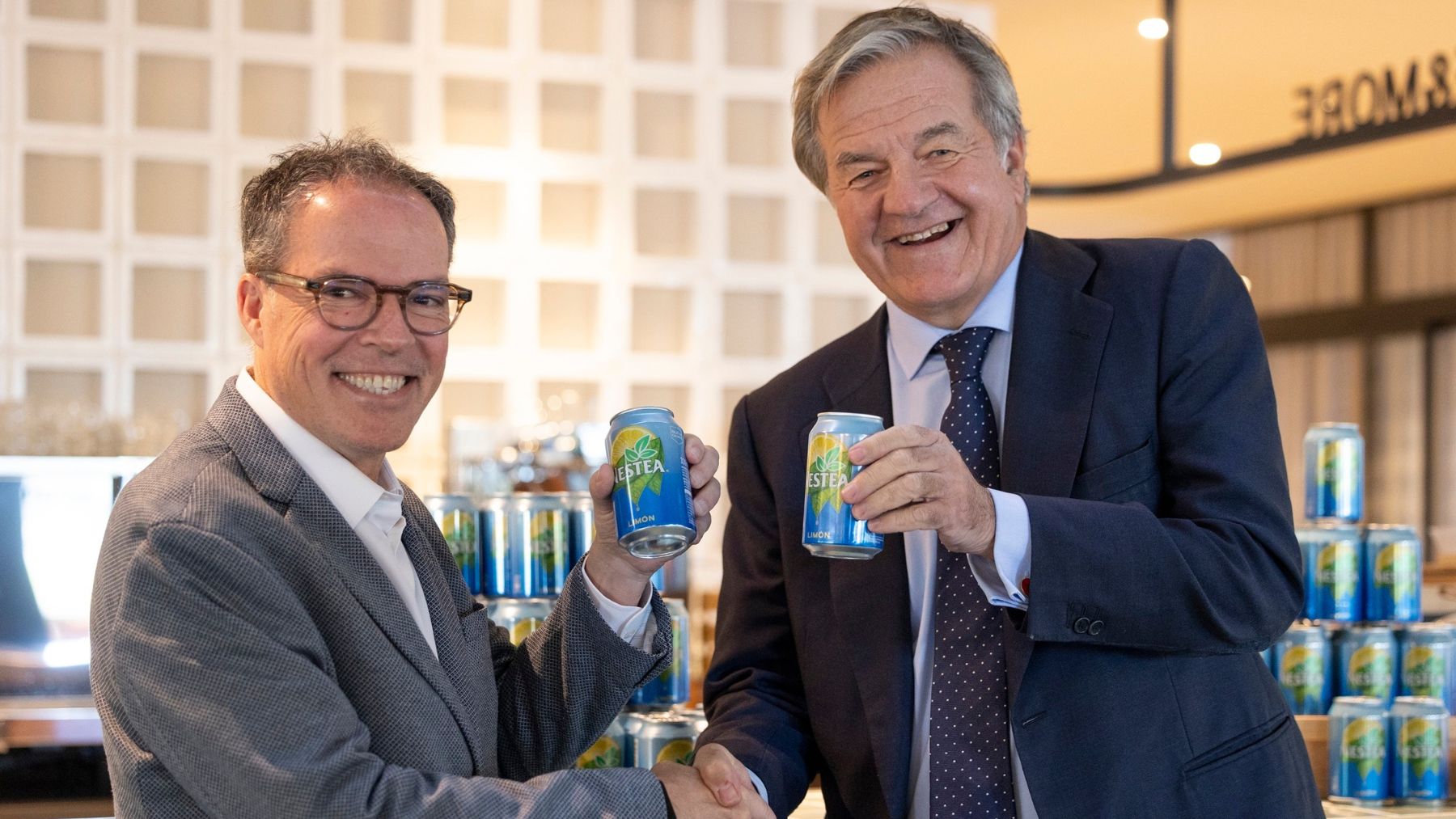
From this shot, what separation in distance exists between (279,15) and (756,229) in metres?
1.57

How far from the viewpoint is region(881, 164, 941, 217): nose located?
5.25 feet

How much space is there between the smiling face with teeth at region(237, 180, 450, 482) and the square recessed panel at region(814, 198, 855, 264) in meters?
3.20

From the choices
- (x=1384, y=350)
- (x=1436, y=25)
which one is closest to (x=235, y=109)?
(x=1436, y=25)

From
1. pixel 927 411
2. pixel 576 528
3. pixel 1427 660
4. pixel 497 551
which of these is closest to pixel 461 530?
pixel 497 551

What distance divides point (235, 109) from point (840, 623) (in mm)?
3090

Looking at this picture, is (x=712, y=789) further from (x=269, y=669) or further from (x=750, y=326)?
(x=750, y=326)

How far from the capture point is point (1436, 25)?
5.82m

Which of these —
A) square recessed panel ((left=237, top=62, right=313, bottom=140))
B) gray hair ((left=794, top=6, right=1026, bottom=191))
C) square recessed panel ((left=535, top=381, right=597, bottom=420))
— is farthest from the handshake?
square recessed panel ((left=237, top=62, right=313, bottom=140))

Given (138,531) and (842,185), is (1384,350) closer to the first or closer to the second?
(842,185)

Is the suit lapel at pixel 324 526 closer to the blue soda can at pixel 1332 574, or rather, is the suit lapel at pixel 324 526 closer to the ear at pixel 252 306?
the ear at pixel 252 306

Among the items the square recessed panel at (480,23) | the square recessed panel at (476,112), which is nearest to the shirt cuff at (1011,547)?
the square recessed panel at (476,112)

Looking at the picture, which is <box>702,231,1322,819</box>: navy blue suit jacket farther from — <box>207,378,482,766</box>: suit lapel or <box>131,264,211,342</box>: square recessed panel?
<box>131,264,211,342</box>: square recessed panel

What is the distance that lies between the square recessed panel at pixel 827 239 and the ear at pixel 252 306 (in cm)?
324

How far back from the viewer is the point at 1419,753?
6.81ft
